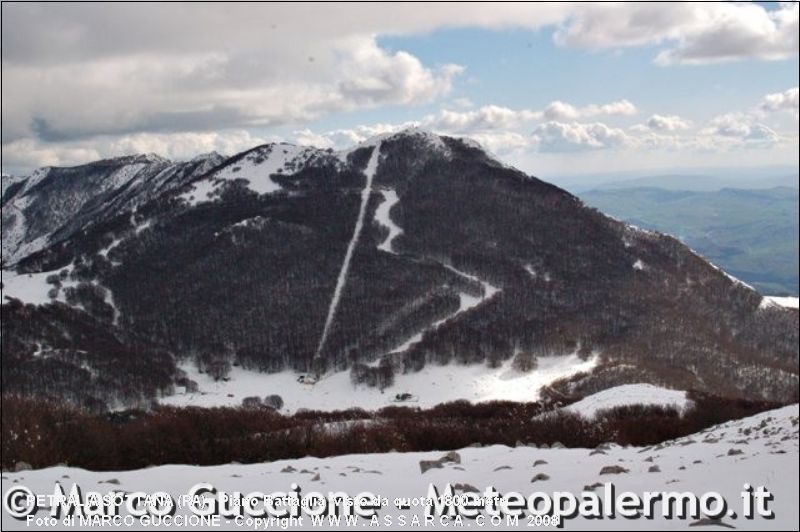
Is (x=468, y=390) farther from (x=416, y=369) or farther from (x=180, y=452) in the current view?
(x=180, y=452)

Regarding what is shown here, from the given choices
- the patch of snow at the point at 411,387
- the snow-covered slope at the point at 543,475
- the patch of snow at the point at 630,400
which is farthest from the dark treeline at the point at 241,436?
the patch of snow at the point at 411,387

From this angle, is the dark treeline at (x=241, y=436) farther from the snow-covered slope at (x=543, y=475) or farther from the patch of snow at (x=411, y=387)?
the patch of snow at (x=411, y=387)

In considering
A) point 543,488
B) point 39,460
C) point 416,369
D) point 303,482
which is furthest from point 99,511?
point 416,369

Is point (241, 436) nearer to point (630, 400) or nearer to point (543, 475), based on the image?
point (543, 475)

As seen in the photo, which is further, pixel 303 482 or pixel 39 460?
pixel 39 460

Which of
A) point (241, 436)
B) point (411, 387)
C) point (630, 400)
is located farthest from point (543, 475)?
point (411, 387)

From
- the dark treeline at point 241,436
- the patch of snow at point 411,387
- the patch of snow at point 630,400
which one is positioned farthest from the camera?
the patch of snow at point 411,387

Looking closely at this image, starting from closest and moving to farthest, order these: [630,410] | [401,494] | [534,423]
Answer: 1. [401,494]
2. [534,423]
3. [630,410]

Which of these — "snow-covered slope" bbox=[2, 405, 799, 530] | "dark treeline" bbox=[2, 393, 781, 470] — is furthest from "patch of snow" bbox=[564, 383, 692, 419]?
"snow-covered slope" bbox=[2, 405, 799, 530]
